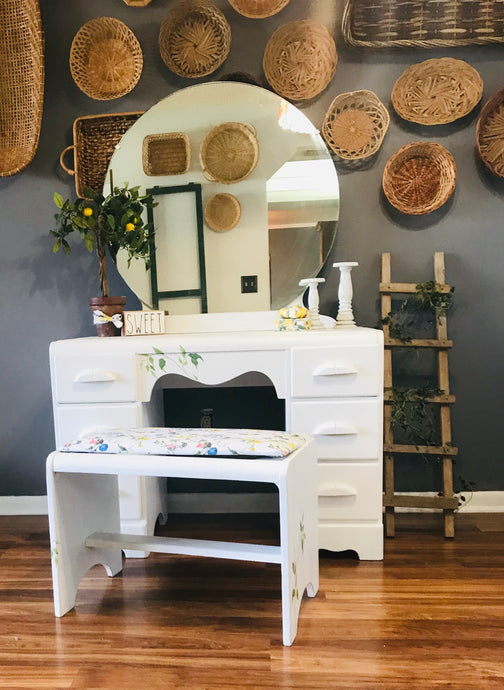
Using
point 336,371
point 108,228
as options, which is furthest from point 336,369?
point 108,228

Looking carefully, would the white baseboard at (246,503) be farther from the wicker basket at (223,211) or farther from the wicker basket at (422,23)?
the wicker basket at (422,23)

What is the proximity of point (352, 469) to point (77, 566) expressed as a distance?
932mm

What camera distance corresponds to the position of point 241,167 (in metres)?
2.17

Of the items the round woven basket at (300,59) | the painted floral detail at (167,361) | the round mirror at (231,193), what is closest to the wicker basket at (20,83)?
the round mirror at (231,193)

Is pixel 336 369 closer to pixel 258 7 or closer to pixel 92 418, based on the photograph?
pixel 92 418

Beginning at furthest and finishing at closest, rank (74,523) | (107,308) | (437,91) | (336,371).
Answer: (437,91) < (107,308) < (336,371) < (74,523)

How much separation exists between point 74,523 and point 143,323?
0.80 m

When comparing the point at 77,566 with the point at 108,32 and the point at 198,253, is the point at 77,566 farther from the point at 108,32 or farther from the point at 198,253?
the point at 108,32

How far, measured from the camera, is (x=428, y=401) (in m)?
2.09

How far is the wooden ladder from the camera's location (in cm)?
206

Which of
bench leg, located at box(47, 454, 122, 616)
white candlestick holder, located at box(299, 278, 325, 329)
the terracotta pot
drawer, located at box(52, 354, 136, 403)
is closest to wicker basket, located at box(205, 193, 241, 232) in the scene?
white candlestick holder, located at box(299, 278, 325, 329)

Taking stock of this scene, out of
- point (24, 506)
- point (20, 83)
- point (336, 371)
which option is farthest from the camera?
point (24, 506)

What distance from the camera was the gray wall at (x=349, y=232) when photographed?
2.15 metres

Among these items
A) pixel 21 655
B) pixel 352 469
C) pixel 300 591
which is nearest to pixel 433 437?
pixel 352 469
